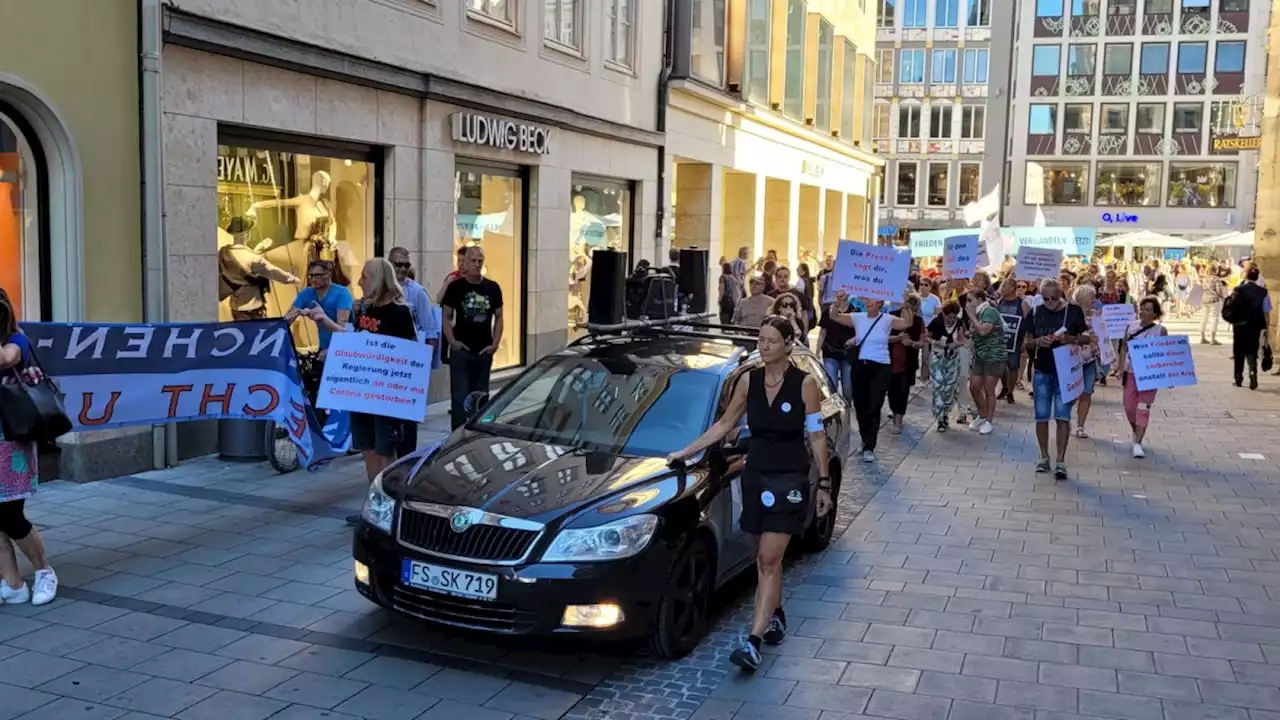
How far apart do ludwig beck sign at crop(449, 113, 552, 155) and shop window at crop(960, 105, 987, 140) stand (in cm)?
5231

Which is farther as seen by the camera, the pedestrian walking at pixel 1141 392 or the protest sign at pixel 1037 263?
the protest sign at pixel 1037 263

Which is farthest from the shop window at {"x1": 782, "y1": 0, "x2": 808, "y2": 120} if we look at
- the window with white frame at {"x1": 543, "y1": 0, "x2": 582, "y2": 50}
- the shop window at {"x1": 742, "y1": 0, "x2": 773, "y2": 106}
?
the window with white frame at {"x1": 543, "y1": 0, "x2": 582, "y2": 50}

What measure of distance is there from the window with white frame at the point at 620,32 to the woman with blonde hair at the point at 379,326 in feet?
35.7

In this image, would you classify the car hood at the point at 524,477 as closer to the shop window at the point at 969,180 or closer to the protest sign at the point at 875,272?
the protest sign at the point at 875,272

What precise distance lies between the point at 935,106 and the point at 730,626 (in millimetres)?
62380

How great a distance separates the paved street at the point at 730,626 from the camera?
5.45m

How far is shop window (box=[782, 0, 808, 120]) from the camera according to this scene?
27828mm

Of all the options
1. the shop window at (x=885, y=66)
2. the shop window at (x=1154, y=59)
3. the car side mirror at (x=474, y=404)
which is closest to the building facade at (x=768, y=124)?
the car side mirror at (x=474, y=404)

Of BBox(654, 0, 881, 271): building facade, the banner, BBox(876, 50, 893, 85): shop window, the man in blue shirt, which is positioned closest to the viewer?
the banner

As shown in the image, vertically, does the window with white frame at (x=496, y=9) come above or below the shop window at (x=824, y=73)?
below

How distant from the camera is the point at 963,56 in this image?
6394 centimetres

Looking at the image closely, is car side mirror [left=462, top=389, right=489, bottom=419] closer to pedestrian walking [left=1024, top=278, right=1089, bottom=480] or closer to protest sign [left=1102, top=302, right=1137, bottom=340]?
pedestrian walking [left=1024, top=278, right=1089, bottom=480]

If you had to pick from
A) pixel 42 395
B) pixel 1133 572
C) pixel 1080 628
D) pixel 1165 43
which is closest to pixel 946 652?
pixel 1080 628

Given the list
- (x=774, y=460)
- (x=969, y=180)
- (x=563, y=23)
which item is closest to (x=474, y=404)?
(x=774, y=460)
